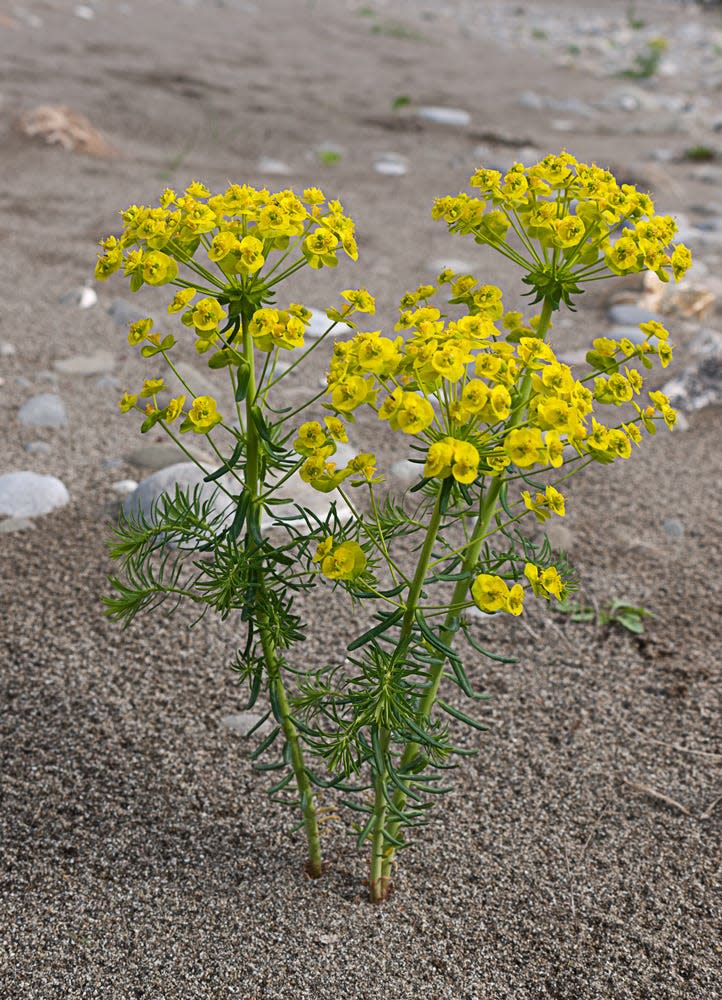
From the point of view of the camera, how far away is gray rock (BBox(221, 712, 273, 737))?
2.22 m

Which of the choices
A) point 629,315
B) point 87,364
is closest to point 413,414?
point 87,364

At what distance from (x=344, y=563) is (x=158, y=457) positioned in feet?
6.46

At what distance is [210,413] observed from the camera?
1.36 meters

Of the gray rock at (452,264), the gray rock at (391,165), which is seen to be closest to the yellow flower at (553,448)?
the gray rock at (452,264)

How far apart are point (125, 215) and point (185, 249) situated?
10 centimetres

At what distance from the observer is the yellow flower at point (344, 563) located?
1.30 meters

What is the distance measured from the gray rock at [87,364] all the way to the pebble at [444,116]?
179 inches

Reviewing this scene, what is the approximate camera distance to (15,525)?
279cm

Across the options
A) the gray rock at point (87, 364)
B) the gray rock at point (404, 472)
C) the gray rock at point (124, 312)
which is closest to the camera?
the gray rock at point (404, 472)

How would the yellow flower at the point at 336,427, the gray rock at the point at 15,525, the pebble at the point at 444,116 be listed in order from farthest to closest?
1. the pebble at the point at 444,116
2. the gray rock at the point at 15,525
3. the yellow flower at the point at 336,427

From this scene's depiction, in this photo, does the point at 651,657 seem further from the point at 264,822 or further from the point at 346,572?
the point at 346,572

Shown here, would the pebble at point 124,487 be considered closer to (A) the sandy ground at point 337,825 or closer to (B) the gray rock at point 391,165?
(A) the sandy ground at point 337,825

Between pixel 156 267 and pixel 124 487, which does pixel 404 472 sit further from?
pixel 156 267

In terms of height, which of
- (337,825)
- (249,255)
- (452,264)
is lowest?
(337,825)
